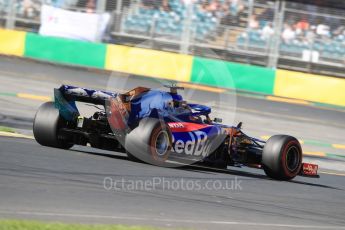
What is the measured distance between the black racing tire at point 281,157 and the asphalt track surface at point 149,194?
6.3 inches

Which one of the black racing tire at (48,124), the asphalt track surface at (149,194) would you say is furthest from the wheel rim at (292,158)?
the black racing tire at (48,124)

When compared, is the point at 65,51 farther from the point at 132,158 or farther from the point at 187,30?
the point at 132,158

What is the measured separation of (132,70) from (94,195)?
1633 cm

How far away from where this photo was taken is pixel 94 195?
834 centimetres

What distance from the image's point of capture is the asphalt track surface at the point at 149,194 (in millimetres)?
7645

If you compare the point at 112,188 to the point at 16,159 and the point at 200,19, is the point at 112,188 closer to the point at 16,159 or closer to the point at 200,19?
the point at 16,159

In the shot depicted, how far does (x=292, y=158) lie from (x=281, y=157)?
35cm

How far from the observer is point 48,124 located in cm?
1109

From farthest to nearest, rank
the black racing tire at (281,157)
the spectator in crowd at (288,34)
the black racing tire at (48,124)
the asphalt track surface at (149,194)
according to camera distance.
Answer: the spectator in crowd at (288,34) → the black racing tire at (281,157) → the black racing tire at (48,124) → the asphalt track surface at (149,194)

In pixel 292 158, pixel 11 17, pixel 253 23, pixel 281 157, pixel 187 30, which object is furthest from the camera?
pixel 11 17

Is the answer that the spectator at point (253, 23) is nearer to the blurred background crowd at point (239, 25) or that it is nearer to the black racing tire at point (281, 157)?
the blurred background crowd at point (239, 25)

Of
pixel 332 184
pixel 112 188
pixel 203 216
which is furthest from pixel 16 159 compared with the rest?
pixel 332 184

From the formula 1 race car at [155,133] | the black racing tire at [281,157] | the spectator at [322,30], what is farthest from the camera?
the spectator at [322,30]

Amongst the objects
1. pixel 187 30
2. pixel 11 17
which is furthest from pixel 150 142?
pixel 11 17
